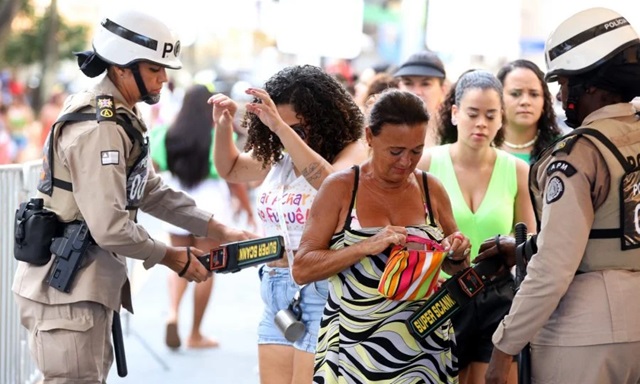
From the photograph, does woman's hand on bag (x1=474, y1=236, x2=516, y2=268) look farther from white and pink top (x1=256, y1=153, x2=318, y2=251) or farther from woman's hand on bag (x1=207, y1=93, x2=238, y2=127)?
woman's hand on bag (x1=207, y1=93, x2=238, y2=127)

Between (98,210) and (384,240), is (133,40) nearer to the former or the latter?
(98,210)

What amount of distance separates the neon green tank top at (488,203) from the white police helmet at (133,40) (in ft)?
4.92

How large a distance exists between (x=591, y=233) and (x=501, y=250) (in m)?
0.72

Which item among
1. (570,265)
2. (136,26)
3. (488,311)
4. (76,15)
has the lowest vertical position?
(488,311)

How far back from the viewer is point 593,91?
410 cm

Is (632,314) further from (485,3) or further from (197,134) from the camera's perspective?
(485,3)

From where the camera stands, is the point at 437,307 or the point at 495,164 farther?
the point at 495,164

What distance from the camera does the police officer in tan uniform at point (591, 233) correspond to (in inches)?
155

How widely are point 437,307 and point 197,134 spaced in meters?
5.62

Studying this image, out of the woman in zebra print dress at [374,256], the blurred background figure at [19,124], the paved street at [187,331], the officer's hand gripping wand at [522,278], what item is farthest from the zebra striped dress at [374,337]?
the blurred background figure at [19,124]

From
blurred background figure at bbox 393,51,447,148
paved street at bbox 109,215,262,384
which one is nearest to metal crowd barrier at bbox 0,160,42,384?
paved street at bbox 109,215,262,384

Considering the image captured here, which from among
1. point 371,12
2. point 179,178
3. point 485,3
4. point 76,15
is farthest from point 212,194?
point 371,12

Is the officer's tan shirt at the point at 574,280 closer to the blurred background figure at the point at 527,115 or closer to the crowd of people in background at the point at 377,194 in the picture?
the crowd of people in background at the point at 377,194

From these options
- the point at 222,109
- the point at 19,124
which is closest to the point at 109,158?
the point at 222,109
